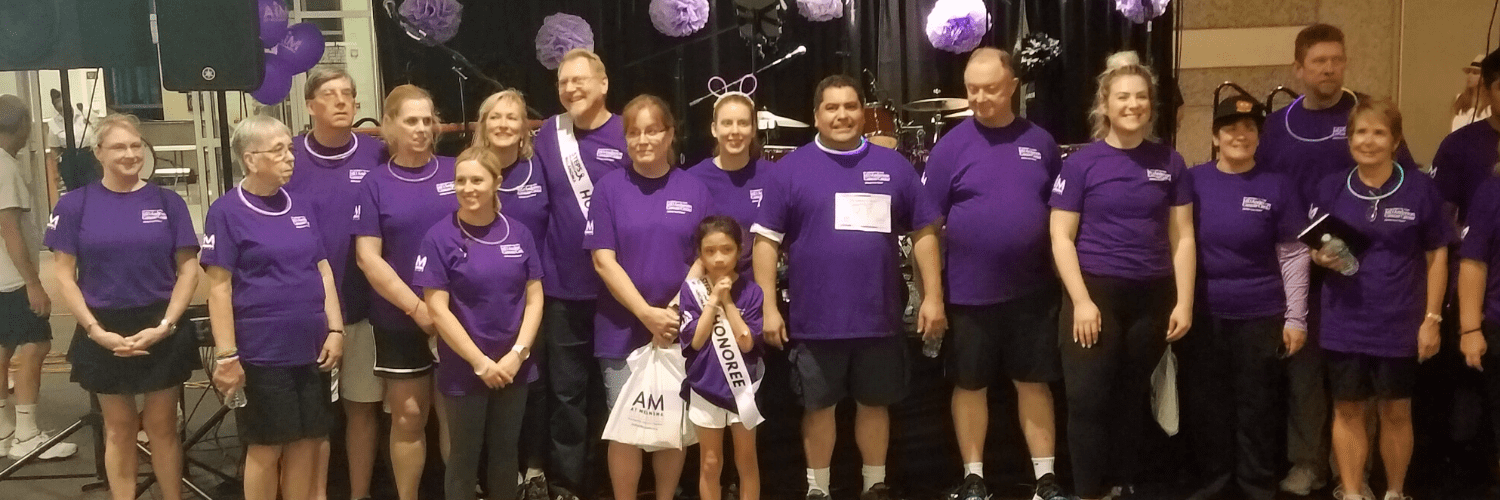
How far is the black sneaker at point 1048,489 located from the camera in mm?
3119

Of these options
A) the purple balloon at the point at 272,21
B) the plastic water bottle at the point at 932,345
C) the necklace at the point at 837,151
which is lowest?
the plastic water bottle at the point at 932,345

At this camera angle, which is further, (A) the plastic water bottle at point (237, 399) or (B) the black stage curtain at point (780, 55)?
(B) the black stage curtain at point (780, 55)

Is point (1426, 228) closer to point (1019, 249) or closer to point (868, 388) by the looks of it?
point (1019, 249)

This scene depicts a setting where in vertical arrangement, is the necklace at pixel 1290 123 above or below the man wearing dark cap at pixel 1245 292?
above

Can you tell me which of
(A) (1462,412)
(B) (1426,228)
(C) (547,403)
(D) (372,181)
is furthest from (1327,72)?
(D) (372,181)

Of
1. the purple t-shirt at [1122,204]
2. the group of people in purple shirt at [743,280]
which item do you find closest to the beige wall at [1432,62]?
the group of people in purple shirt at [743,280]

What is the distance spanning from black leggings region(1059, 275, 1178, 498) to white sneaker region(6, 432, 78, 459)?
147 inches

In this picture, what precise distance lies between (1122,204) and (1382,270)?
0.79 metres

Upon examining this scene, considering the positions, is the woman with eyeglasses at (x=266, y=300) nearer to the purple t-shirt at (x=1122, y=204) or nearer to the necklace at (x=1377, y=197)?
the purple t-shirt at (x=1122, y=204)

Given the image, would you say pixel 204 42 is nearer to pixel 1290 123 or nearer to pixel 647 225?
pixel 647 225

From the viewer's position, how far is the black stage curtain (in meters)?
5.99

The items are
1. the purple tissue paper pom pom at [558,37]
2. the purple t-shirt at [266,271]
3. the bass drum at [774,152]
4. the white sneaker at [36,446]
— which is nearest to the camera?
the purple t-shirt at [266,271]

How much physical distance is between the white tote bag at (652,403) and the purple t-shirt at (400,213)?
2.13ft

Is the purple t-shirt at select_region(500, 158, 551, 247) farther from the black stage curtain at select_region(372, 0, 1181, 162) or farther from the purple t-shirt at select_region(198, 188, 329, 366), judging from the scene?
the black stage curtain at select_region(372, 0, 1181, 162)
